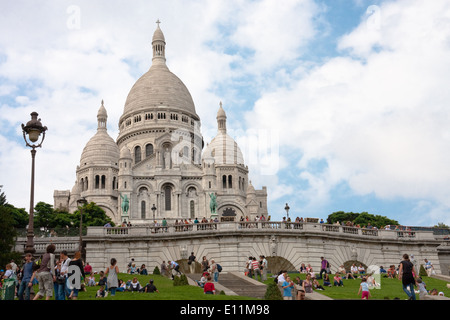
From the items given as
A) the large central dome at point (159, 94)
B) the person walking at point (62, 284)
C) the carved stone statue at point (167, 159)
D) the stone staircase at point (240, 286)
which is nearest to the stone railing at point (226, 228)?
the stone staircase at point (240, 286)

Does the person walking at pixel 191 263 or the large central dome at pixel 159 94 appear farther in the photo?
the large central dome at pixel 159 94

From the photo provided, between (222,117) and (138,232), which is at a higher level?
(222,117)

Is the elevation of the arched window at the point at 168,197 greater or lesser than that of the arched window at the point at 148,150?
lesser

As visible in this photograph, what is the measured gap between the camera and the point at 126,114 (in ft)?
388

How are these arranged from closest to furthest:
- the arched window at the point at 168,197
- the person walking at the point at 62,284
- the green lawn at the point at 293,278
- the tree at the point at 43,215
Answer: the person walking at the point at 62,284 → the green lawn at the point at 293,278 → the tree at the point at 43,215 → the arched window at the point at 168,197

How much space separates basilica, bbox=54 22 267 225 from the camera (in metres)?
99.4

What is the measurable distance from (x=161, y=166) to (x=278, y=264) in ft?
209

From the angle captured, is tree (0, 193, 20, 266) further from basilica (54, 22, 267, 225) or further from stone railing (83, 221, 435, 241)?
basilica (54, 22, 267, 225)

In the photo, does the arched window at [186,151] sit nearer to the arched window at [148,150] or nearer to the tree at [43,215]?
the arched window at [148,150]

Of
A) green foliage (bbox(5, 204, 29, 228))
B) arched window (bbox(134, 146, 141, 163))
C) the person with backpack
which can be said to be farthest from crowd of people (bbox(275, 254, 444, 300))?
arched window (bbox(134, 146, 141, 163))

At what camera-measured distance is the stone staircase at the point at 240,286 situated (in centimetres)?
2793

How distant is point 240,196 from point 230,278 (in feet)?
238
